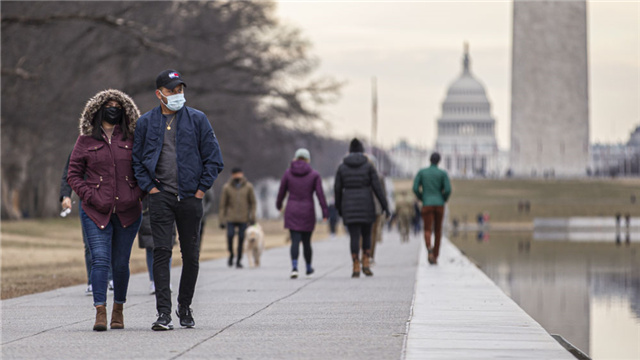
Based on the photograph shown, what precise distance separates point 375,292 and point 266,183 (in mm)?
54825

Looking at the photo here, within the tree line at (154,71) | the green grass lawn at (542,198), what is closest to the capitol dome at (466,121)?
the green grass lawn at (542,198)

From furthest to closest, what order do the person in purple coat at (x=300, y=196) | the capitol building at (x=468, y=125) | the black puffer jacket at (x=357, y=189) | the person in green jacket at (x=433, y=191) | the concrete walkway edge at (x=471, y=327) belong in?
the capitol building at (x=468, y=125) → the person in green jacket at (x=433, y=191) → the person in purple coat at (x=300, y=196) → the black puffer jacket at (x=357, y=189) → the concrete walkway edge at (x=471, y=327)

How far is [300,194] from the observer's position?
49.3 feet

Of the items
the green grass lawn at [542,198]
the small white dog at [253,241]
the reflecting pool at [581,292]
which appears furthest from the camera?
the green grass lawn at [542,198]

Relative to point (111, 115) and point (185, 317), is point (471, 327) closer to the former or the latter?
point (185, 317)

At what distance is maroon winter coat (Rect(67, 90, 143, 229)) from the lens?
848cm

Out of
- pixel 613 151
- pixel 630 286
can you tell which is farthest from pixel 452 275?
pixel 613 151

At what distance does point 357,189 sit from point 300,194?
0.68 metres

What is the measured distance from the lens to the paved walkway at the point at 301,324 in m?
7.38

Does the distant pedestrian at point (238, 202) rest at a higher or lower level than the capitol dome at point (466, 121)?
lower

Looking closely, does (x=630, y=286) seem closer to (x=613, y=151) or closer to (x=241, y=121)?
(x=241, y=121)

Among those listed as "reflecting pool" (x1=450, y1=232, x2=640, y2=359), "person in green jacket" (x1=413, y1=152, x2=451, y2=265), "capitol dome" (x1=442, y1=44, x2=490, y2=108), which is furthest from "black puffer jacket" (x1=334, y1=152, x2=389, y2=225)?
"capitol dome" (x1=442, y1=44, x2=490, y2=108)

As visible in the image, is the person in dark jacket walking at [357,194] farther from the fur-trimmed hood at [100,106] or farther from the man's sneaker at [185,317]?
the fur-trimmed hood at [100,106]

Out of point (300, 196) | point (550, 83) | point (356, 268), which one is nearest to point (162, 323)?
point (300, 196)
